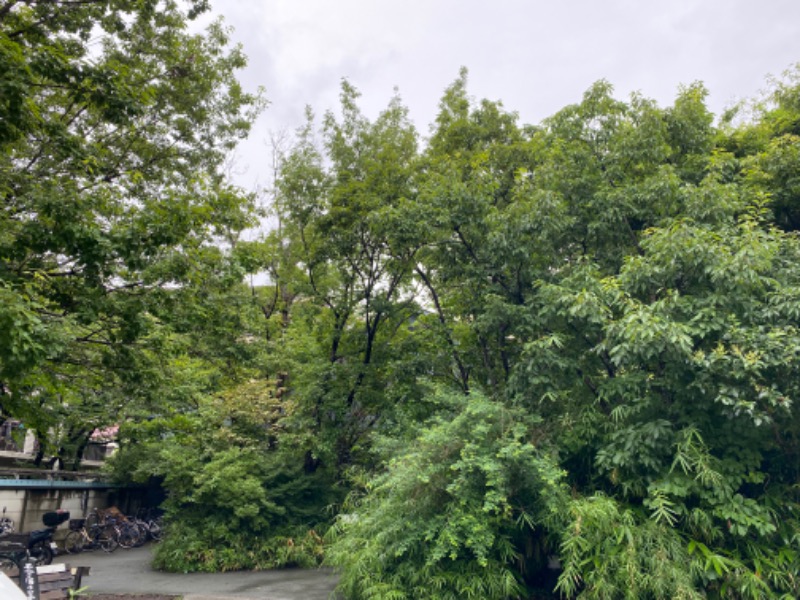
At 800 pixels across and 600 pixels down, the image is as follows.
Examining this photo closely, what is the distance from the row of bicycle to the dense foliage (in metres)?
3.98

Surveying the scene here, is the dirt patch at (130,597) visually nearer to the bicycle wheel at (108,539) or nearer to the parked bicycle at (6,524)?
the parked bicycle at (6,524)

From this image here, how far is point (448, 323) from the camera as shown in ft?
35.7

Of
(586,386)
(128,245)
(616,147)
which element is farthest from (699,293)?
(128,245)

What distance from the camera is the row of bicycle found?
13337 mm

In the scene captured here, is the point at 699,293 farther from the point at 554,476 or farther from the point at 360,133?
the point at 360,133

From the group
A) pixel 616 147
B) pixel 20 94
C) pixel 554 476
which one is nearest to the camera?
pixel 20 94

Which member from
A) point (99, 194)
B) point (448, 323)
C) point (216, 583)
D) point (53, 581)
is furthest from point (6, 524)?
point (448, 323)

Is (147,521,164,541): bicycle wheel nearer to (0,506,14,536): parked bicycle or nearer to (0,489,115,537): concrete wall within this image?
(0,489,115,537): concrete wall

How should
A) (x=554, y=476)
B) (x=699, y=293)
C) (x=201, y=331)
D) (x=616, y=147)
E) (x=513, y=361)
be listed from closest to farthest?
(x=554, y=476) < (x=699, y=293) < (x=201, y=331) < (x=616, y=147) < (x=513, y=361)

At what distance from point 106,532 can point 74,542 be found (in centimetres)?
76

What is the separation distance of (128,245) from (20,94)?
1.64 m

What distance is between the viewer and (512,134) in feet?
36.7

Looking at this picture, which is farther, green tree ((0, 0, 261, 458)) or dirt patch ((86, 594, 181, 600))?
dirt patch ((86, 594, 181, 600))

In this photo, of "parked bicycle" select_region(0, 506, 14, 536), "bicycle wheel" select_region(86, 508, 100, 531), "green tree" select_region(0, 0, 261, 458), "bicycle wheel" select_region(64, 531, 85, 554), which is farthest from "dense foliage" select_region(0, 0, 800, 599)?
"bicycle wheel" select_region(86, 508, 100, 531)
